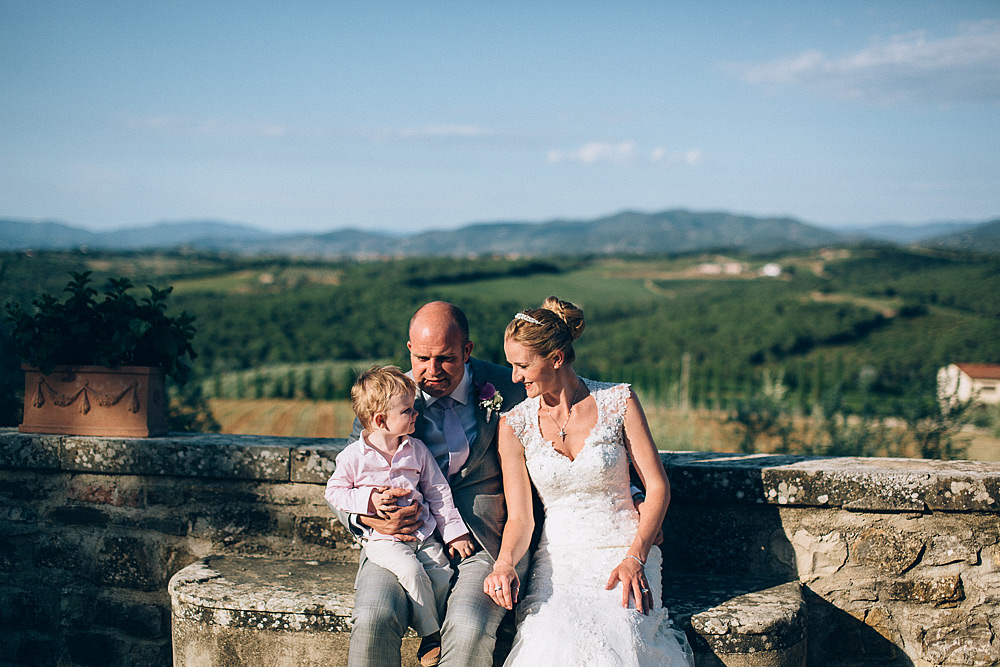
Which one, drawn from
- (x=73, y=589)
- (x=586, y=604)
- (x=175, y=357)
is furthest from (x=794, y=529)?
(x=73, y=589)

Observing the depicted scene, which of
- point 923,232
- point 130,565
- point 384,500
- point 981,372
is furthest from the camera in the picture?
point 923,232

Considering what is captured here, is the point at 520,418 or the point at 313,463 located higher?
the point at 520,418

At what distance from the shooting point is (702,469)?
108 inches

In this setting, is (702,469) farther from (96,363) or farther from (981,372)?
(981,372)

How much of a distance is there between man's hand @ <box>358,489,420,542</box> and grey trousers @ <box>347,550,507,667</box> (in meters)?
0.13

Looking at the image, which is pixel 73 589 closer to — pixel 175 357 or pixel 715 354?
pixel 175 357

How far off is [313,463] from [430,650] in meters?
0.91

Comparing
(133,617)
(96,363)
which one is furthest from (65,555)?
(96,363)

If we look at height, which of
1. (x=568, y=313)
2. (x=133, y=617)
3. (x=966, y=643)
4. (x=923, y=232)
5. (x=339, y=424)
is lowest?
(x=339, y=424)

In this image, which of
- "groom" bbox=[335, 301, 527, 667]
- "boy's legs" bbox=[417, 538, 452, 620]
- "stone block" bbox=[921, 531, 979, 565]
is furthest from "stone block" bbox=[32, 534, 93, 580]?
"stone block" bbox=[921, 531, 979, 565]

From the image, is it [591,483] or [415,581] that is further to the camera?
[591,483]

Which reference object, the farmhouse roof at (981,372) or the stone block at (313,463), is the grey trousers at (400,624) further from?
the farmhouse roof at (981,372)

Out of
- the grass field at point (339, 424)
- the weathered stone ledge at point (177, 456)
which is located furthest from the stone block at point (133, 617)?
the grass field at point (339, 424)

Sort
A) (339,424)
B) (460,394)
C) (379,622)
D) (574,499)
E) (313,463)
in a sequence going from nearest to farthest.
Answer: (379,622) < (574,499) < (460,394) < (313,463) < (339,424)
